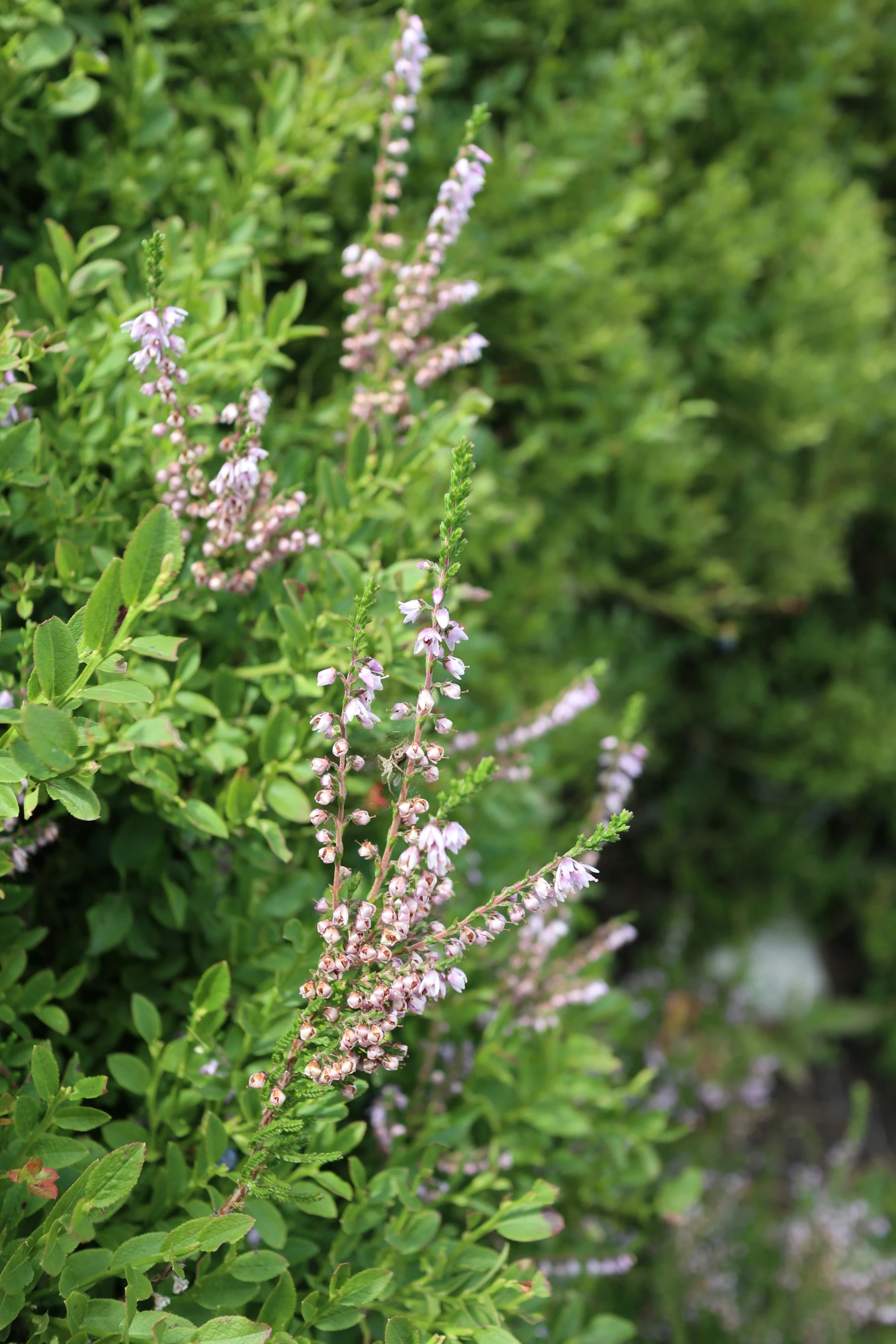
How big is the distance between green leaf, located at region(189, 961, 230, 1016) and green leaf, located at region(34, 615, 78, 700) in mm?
464

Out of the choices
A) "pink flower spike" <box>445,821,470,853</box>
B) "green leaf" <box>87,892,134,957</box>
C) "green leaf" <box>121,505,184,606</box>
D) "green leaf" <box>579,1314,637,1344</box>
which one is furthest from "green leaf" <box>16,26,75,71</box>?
"green leaf" <box>579,1314,637,1344</box>

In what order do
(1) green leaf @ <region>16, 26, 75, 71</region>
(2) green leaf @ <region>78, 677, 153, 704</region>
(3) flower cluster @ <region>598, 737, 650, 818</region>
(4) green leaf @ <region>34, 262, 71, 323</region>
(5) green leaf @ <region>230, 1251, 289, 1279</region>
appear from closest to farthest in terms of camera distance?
(2) green leaf @ <region>78, 677, 153, 704</region>, (5) green leaf @ <region>230, 1251, 289, 1279</region>, (4) green leaf @ <region>34, 262, 71, 323</region>, (1) green leaf @ <region>16, 26, 75, 71</region>, (3) flower cluster @ <region>598, 737, 650, 818</region>

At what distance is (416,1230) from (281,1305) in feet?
0.76

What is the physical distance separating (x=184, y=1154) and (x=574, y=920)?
56.1 inches

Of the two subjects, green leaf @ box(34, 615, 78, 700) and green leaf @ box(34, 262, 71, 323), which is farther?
green leaf @ box(34, 262, 71, 323)

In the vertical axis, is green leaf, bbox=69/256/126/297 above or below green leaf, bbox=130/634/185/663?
above

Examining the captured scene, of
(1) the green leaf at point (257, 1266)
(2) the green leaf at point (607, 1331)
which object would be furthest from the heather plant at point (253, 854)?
(2) the green leaf at point (607, 1331)

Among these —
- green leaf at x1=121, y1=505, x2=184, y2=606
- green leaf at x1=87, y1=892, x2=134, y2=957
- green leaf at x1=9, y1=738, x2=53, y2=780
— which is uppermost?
green leaf at x1=121, y1=505, x2=184, y2=606

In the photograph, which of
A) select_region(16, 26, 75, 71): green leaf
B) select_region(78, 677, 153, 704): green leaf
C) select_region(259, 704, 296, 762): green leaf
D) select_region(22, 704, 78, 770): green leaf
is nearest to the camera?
select_region(22, 704, 78, 770): green leaf

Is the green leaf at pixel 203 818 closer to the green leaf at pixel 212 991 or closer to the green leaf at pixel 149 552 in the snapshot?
the green leaf at pixel 212 991

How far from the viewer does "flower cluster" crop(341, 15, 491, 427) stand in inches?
68.6

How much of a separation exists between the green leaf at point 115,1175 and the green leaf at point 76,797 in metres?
0.40

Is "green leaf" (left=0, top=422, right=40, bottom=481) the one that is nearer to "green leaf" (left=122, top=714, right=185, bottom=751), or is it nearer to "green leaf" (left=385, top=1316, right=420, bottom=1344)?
"green leaf" (left=122, top=714, right=185, bottom=751)

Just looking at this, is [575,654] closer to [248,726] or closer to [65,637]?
[248,726]
